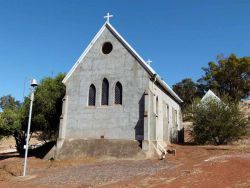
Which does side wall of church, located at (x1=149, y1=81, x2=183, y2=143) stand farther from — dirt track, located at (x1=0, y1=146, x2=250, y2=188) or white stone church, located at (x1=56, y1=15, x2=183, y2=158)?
dirt track, located at (x1=0, y1=146, x2=250, y2=188)

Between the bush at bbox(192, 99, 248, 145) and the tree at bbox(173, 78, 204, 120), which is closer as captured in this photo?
the bush at bbox(192, 99, 248, 145)

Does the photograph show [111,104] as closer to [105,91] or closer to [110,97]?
[110,97]

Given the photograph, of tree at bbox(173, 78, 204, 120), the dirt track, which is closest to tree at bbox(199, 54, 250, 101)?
tree at bbox(173, 78, 204, 120)

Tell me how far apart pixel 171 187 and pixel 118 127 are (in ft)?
43.6

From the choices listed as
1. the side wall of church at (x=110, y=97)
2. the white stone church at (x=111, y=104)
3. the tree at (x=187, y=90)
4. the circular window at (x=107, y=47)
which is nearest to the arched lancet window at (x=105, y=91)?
the white stone church at (x=111, y=104)

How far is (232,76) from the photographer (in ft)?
217

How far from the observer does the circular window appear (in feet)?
92.0

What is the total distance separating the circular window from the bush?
11.7 meters

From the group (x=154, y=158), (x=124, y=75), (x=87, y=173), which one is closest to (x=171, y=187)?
(x=87, y=173)

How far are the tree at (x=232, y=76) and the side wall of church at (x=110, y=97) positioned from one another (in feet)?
131

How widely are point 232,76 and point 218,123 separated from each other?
1513 inches

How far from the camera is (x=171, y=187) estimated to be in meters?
12.8

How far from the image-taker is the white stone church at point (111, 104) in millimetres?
24906

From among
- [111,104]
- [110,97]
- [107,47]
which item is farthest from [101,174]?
[107,47]
